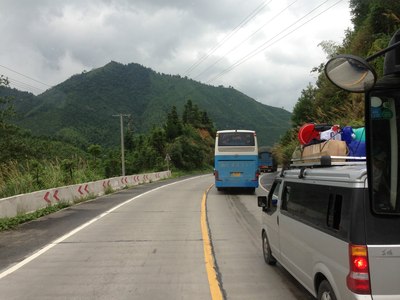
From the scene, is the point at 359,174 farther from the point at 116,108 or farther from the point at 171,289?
the point at 116,108

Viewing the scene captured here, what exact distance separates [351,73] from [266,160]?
6335 cm

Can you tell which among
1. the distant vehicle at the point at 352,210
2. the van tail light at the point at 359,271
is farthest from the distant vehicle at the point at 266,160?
the van tail light at the point at 359,271

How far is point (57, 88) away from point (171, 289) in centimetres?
12221

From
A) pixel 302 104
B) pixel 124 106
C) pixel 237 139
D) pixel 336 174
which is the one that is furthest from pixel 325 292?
pixel 124 106

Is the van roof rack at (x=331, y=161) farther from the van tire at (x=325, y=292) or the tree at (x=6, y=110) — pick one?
the tree at (x=6, y=110)

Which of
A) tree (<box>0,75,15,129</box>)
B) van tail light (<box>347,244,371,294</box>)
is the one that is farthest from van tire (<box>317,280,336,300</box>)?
tree (<box>0,75,15,129</box>)

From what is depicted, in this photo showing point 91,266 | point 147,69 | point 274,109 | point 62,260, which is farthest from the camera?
point 274,109

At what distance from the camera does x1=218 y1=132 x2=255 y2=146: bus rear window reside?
2627 cm

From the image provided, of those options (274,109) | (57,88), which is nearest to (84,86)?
(57,88)

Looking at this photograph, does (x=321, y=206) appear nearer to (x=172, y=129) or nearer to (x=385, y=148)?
(x=385, y=148)

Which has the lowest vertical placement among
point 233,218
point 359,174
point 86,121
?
point 233,218

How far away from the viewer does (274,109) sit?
17312cm

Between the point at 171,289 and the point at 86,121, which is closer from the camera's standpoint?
the point at 171,289

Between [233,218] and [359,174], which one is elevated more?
[359,174]
